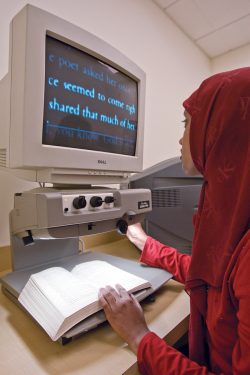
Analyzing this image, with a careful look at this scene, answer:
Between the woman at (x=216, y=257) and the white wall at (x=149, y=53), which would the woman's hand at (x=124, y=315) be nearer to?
the woman at (x=216, y=257)

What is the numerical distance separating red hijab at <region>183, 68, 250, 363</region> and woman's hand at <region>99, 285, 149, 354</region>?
0.48 ft

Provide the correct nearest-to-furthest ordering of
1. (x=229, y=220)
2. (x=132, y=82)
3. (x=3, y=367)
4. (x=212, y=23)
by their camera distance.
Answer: (x=3, y=367) → (x=229, y=220) → (x=132, y=82) → (x=212, y=23)

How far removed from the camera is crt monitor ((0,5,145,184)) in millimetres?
563

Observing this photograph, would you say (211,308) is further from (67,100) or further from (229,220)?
(67,100)

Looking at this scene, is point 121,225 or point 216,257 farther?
point 121,225

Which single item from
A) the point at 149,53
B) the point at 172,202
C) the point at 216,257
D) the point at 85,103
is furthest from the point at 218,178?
the point at 149,53

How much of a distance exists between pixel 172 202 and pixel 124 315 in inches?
23.8

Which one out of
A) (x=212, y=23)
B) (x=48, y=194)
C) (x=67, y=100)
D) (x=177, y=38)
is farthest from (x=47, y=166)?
(x=212, y=23)

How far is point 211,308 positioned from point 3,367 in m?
0.45

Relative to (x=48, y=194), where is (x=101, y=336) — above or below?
below

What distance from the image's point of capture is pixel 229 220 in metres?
0.57

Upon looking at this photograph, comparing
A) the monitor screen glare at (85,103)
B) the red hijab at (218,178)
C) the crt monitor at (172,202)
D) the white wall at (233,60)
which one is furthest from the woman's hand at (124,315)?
the white wall at (233,60)

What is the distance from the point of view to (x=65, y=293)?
0.57 meters

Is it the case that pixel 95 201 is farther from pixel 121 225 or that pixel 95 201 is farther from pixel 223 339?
pixel 223 339
